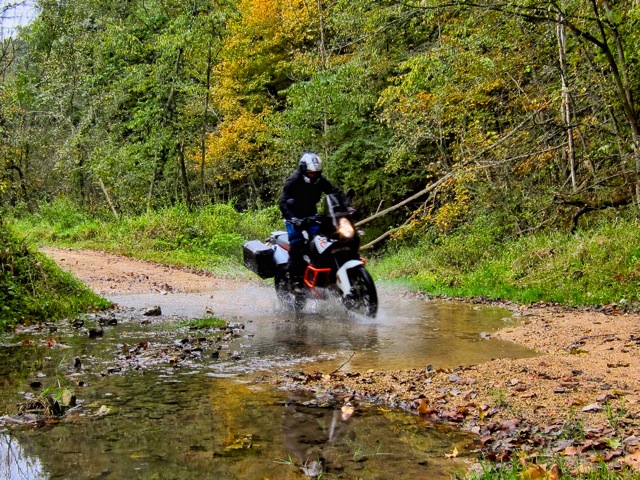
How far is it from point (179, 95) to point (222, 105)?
827 centimetres

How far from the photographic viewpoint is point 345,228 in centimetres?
793

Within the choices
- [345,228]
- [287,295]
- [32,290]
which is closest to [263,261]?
[287,295]

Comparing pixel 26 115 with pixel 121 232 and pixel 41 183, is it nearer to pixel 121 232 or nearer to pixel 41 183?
pixel 41 183

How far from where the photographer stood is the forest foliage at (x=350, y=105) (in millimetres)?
12875

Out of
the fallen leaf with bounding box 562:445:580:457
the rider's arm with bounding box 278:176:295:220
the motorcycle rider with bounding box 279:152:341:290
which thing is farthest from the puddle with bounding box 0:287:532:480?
the rider's arm with bounding box 278:176:295:220

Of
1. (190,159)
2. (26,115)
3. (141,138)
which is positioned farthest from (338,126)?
(26,115)

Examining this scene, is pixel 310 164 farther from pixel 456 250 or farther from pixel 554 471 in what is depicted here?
pixel 456 250

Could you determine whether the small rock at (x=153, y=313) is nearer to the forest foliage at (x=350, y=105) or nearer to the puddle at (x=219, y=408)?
the puddle at (x=219, y=408)

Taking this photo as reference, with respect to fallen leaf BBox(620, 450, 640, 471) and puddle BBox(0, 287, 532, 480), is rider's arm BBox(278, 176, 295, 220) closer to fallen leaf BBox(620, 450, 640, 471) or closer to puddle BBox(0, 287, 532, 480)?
puddle BBox(0, 287, 532, 480)

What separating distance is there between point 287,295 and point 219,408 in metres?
5.36

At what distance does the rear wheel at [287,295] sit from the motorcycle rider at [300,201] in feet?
0.75

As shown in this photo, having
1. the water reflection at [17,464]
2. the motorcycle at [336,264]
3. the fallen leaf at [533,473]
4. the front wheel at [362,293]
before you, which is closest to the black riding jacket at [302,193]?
the motorcycle at [336,264]

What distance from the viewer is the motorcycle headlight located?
792 cm

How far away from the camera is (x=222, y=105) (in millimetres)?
32812
